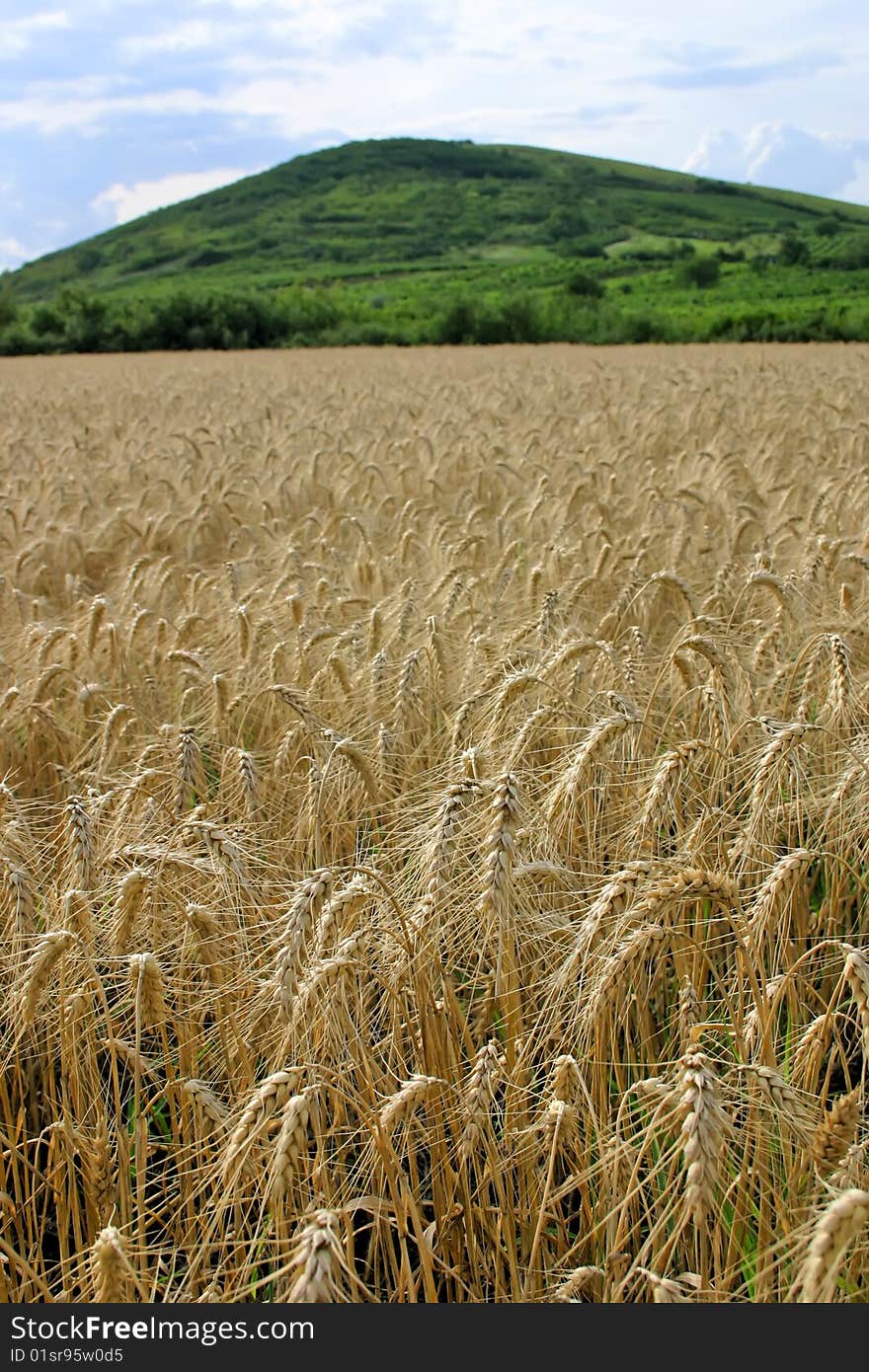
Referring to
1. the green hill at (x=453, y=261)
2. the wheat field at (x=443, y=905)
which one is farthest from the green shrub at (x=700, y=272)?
the wheat field at (x=443, y=905)

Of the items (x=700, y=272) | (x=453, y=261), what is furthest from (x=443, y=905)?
(x=453, y=261)

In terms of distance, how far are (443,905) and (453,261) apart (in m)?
87.8

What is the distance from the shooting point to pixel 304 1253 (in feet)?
3.80

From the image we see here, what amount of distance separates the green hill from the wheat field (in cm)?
3056

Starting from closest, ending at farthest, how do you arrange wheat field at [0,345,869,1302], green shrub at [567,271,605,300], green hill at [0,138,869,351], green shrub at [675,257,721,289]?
wheat field at [0,345,869,1302]
green hill at [0,138,869,351]
green shrub at [567,271,605,300]
green shrub at [675,257,721,289]

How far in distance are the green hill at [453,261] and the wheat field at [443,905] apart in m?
30.6

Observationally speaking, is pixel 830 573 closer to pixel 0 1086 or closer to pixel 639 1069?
pixel 639 1069

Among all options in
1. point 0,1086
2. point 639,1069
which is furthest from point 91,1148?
point 639,1069

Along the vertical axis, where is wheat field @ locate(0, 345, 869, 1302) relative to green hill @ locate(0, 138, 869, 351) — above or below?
below

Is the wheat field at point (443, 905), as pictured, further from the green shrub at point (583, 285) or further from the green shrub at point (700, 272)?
the green shrub at point (700, 272)

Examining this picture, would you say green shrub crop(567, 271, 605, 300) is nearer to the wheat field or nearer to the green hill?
the green hill

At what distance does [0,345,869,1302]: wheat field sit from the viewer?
1600mm

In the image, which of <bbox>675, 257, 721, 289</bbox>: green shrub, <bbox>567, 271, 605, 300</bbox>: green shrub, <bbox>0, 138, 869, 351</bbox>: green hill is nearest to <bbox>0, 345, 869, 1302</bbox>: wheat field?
<bbox>0, 138, 869, 351</bbox>: green hill

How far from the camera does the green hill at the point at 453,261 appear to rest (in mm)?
37031
